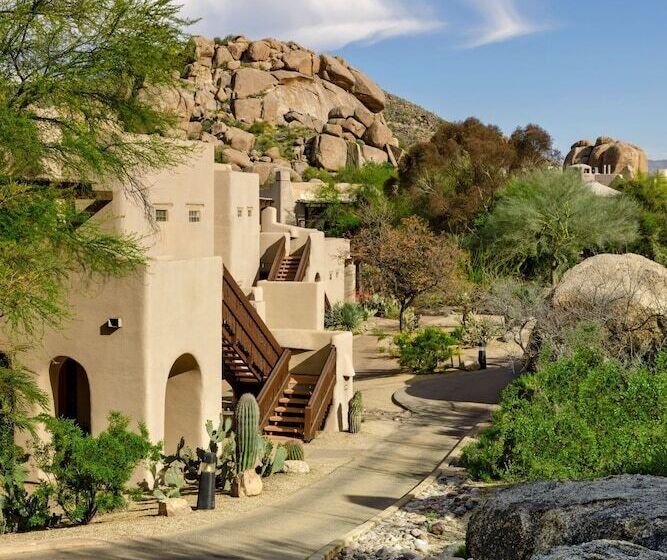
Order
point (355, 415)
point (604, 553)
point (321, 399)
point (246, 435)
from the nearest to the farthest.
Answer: point (604, 553) < point (246, 435) < point (321, 399) < point (355, 415)

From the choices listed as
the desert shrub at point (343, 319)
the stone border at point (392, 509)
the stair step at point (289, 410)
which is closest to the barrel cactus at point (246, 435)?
the stone border at point (392, 509)

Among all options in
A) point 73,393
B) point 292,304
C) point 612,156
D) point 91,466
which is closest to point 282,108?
point 612,156

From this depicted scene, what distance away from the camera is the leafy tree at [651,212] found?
43963 millimetres

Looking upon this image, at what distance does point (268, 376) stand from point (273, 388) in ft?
1.01

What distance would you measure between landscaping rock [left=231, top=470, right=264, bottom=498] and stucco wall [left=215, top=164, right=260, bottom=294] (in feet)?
44.7

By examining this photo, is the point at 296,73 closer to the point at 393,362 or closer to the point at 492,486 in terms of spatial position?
the point at 393,362

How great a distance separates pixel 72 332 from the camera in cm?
1493

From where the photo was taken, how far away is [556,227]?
42719mm

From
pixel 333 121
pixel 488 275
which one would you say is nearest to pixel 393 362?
pixel 488 275

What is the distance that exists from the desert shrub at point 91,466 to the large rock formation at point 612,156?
74287 mm

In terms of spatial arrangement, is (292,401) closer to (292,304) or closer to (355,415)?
(355,415)

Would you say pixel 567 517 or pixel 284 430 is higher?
pixel 567 517

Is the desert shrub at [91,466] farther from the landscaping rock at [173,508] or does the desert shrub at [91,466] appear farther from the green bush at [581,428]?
the green bush at [581,428]

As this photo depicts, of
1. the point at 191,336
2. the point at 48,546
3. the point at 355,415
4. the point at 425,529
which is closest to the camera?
the point at 48,546
